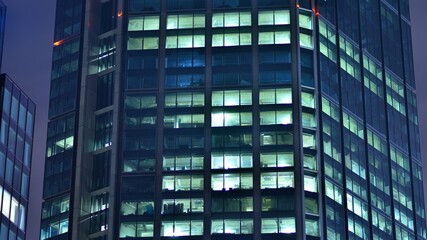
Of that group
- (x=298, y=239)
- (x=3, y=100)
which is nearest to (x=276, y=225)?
(x=298, y=239)

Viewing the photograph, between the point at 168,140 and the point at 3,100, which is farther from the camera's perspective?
the point at 168,140

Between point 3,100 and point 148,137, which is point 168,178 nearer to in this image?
point 148,137

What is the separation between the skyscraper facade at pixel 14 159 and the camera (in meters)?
133

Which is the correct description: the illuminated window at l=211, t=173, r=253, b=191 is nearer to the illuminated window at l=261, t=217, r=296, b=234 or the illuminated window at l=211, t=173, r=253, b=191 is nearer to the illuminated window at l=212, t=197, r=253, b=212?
the illuminated window at l=212, t=197, r=253, b=212

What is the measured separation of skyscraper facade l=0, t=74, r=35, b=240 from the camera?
438 feet

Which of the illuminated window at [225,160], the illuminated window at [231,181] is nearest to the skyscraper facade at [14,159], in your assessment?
the illuminated window at [231,181]

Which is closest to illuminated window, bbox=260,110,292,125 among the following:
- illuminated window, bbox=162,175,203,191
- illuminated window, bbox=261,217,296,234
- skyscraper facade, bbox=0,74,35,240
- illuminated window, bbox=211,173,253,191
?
illuminated window, bbox=211,173,253,191

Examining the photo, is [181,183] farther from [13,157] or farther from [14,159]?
[13,157]

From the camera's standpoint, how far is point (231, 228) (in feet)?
625

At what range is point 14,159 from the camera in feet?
450

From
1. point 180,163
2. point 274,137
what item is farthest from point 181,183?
point 274,137

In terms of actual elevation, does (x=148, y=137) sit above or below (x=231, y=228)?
above

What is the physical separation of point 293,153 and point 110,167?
26034 millimetres

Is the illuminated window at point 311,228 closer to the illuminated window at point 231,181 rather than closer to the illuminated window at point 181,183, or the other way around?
the illuminated window at point 231,181
